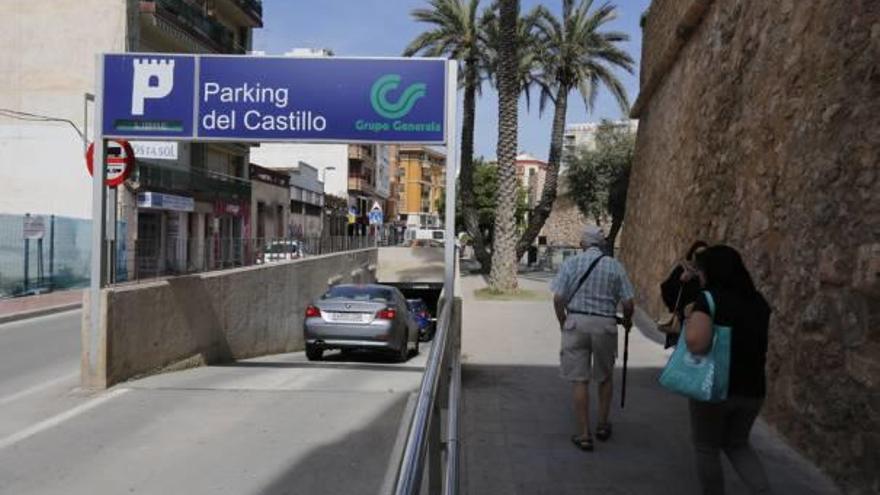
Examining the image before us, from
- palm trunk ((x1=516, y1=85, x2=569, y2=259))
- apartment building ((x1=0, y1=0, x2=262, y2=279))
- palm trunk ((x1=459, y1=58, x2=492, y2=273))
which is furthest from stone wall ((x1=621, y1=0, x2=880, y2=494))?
apartment building ((x1=0, y1=0, x2=262, y2=279))

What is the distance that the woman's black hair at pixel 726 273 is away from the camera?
179 inches

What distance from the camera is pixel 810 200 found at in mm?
6570

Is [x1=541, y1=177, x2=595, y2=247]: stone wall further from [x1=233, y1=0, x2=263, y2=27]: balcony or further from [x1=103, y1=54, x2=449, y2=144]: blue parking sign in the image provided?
[x1=103, y1=54, x2=449, y2=144]: blue parking sign

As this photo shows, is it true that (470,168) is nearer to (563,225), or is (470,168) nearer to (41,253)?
(41,253)

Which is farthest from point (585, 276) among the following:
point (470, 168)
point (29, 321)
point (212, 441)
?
point (470, 168)

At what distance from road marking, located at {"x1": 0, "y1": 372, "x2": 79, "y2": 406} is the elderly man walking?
599 centimetres

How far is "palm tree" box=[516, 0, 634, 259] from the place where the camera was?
35812 millimetres

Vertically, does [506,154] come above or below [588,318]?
above

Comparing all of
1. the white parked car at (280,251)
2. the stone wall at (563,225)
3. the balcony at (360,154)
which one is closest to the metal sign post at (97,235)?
the white parked car at (280,251)

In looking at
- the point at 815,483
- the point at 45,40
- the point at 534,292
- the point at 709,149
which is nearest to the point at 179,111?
the point at 709,149

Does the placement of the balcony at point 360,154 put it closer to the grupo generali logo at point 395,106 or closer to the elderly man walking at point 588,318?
the grupo generali logo at point 395,106

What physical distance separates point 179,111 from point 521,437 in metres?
6.05

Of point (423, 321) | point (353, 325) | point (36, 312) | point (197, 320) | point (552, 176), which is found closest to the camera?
point (197, 320)

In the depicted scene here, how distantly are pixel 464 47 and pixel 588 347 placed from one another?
30.2m
